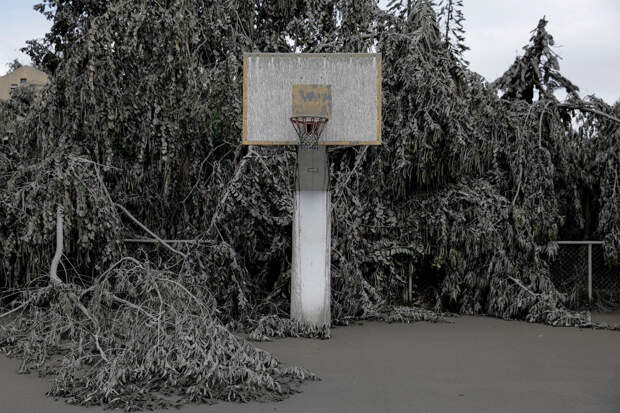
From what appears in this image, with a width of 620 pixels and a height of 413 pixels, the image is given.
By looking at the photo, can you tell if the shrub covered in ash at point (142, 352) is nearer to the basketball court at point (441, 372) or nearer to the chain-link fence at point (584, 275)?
the basketball court at point (441, 372)

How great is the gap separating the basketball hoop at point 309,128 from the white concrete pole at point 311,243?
17 centimetres

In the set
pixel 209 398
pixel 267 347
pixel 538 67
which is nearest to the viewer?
pixel 209 398

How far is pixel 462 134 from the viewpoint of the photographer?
30.7ft

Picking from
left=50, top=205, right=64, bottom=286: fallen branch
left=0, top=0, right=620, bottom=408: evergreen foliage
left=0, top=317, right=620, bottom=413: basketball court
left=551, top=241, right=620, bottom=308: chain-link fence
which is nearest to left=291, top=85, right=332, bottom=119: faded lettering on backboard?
left=0, top=0, right=620, bottom=408: evergreen foliage

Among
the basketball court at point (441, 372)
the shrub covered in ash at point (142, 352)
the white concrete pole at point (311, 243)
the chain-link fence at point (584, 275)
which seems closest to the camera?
the basketball court at point (441, 372)

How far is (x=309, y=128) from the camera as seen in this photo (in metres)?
8.16

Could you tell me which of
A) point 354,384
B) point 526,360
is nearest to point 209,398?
point 354,384

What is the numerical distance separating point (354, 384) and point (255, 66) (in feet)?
14.7

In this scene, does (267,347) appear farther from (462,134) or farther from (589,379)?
(462,134)

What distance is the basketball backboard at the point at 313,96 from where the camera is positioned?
27.0ft

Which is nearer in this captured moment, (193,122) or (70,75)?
(70,75)

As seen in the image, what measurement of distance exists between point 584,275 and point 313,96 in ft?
18.1

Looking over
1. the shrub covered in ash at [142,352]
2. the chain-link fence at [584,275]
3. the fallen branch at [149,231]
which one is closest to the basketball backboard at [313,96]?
the fallen branch at [149,231]

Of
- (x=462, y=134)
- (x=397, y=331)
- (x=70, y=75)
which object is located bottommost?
(x=397, y=331)
